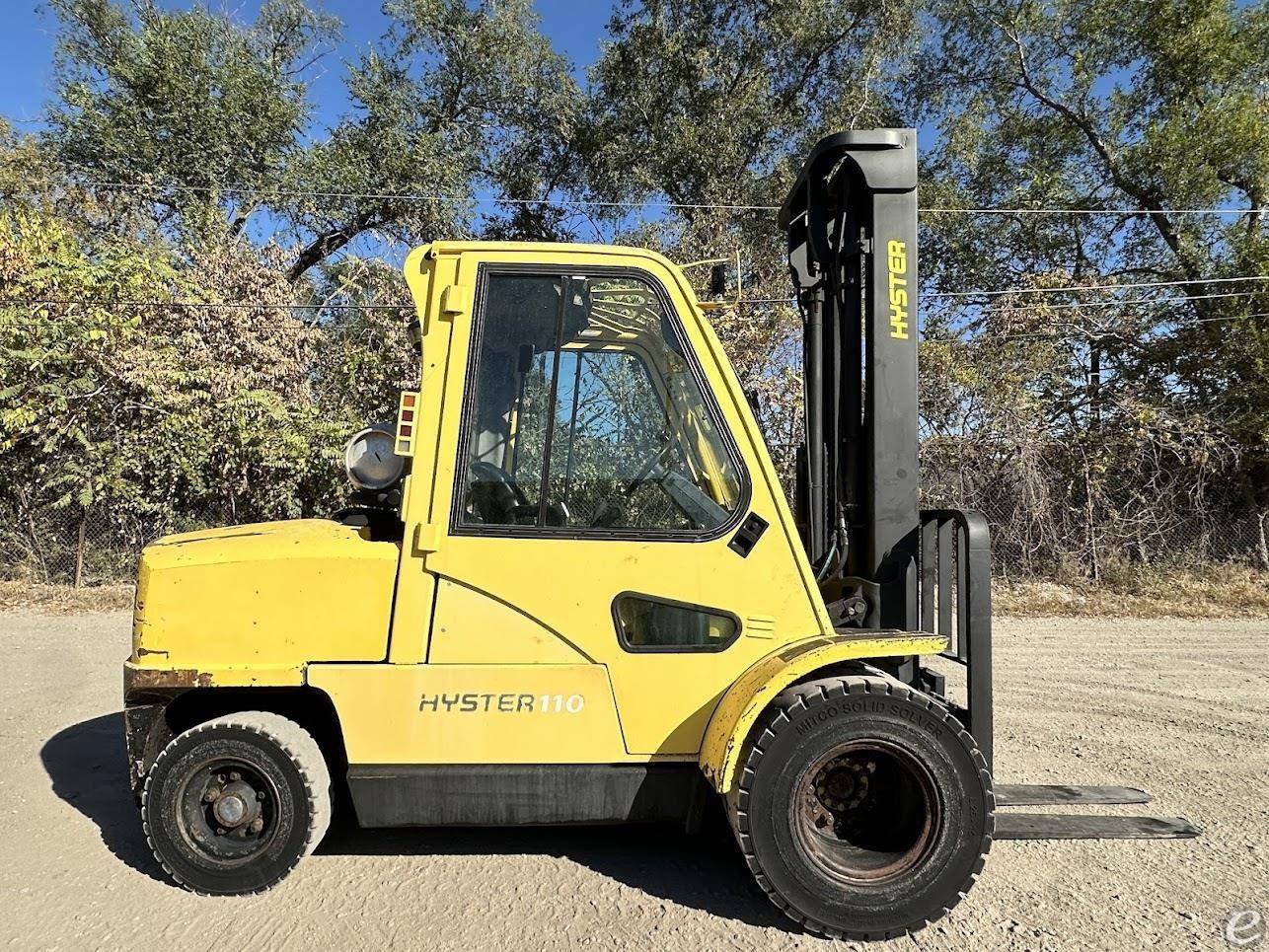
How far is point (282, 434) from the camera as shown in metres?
9.69

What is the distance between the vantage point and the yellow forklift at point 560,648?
8.83 feet

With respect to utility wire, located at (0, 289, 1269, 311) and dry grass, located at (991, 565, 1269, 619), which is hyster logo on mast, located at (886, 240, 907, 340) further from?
dry grass, located at (991, 565, 1269, 619)

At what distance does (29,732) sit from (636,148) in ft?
48.0

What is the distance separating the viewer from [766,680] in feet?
8.66

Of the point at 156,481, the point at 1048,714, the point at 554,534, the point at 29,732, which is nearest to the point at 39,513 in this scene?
the point at 156,481

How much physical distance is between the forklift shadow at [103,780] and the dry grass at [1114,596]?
5.14 m

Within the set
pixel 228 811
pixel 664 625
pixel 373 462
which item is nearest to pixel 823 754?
pixel 664 625

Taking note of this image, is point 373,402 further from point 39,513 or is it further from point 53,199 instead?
point 53,199

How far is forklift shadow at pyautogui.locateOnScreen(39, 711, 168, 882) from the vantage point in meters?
3.34

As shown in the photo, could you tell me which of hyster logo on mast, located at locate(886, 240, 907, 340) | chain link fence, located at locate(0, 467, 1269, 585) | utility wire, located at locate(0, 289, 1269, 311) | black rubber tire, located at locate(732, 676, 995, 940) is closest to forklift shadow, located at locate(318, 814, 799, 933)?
black rubber tire, located at locate(732, 676, 995, 940)

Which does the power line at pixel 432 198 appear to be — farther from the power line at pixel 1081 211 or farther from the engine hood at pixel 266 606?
the engine hood at pixel 266 606

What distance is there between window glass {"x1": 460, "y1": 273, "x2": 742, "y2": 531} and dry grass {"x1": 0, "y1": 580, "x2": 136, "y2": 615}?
878cm

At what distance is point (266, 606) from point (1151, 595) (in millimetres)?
10841

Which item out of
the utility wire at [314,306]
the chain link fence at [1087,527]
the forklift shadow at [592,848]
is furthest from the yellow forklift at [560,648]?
the chain link fence at [1087,527]
